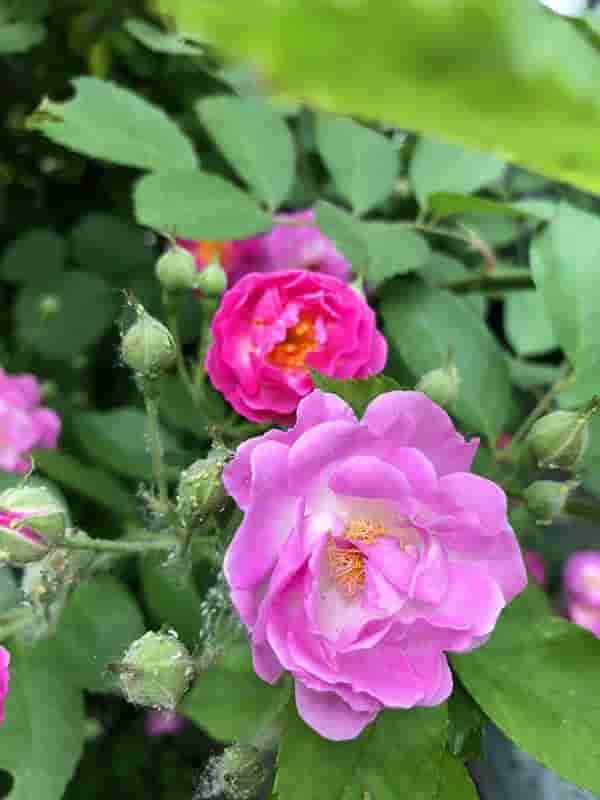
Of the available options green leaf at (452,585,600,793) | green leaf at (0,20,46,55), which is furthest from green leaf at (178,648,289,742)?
green leaf at (0,20,46,55)

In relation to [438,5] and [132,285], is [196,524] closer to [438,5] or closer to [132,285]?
[438,5]

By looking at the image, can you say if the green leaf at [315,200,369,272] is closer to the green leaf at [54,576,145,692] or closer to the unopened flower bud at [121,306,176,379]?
the unopened flower bud at [121,306,176,379]

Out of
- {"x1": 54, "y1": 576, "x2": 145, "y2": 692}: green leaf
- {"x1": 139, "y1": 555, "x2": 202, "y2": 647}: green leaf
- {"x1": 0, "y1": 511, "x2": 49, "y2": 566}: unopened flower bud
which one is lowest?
{"x1": 139, "y1": 555, "x2": 202, "y2": 647}: green leaf

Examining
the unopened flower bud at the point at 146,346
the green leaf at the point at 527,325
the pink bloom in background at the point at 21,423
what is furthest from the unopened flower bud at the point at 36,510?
the green leaf at the point at 527,325

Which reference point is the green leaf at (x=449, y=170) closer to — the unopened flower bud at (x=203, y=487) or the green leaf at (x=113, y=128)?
the green leaf at (x=113, y=128)

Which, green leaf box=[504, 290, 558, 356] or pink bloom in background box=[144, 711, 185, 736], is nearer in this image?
green leaf box=[504, 290, 558, 356]

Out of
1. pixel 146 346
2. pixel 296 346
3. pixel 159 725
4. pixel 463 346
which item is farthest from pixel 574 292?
pixel 159 725

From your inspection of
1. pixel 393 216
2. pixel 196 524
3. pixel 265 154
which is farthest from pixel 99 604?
pixel 393 216
